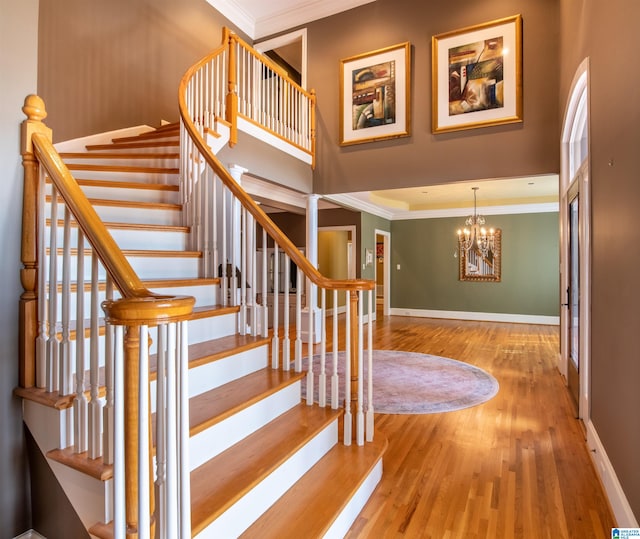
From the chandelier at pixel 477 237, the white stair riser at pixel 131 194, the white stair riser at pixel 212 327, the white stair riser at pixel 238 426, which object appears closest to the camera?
the white stair riser at pixel 238 426

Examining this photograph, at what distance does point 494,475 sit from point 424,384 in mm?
1761

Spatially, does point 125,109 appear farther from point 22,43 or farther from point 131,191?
point 22,43

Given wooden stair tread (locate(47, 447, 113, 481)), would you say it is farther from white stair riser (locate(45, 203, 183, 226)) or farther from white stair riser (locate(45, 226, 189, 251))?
white stair riser (locate(45, 203, 183, 226))

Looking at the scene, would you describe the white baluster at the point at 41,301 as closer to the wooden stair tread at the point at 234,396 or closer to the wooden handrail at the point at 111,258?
the wooden handrail at the point at 111,258

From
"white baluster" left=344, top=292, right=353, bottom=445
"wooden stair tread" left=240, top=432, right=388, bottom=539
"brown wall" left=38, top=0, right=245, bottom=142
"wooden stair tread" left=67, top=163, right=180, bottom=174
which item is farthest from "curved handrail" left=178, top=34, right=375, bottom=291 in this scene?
"brown wall" left=38, top=0, right=245, bottom=142

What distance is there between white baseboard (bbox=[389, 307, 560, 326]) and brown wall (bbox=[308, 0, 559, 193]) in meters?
4.68

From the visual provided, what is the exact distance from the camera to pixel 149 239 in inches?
108

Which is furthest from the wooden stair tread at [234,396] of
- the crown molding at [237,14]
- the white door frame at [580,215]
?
the crown molding at [237,14]

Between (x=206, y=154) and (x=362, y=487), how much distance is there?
2.43 metres

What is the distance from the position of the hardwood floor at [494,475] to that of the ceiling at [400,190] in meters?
3.01

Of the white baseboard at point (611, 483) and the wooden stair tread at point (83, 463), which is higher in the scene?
the wooden stair tread at point (83, 463)

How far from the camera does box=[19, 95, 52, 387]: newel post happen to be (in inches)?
63.1

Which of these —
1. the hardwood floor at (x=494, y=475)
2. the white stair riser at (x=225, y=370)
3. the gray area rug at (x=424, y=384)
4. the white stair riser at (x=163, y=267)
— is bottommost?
the hardwood floor at (x=494, y=475)

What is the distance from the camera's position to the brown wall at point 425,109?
451 centimetres
